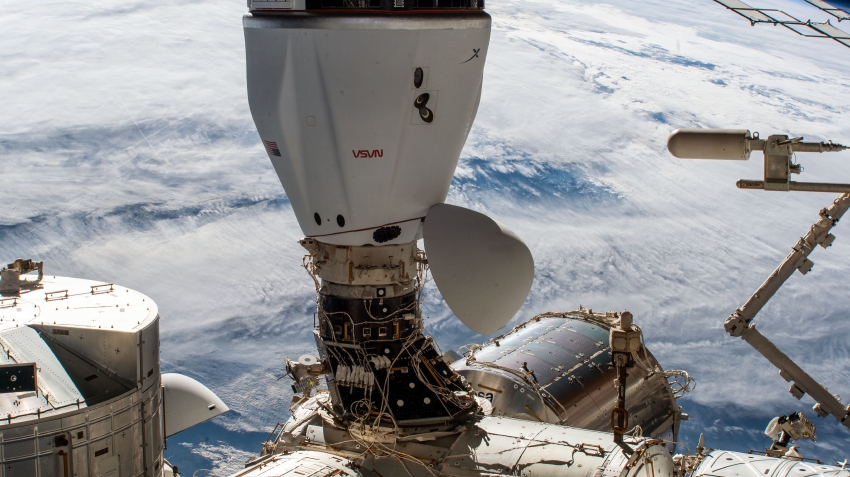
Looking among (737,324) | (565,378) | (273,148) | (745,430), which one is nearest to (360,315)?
(273,148)

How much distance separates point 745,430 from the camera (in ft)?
120

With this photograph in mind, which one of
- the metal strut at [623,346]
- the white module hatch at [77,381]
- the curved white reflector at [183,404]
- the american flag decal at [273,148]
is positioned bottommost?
the curved white reflector at [183,404]

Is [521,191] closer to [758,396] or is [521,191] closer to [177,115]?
[758,396]

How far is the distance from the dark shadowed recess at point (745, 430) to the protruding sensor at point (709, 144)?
89.0 feet

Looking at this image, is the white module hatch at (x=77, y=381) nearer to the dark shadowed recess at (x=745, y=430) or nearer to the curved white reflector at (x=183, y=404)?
the curved white reflector at (x=183, y=404)

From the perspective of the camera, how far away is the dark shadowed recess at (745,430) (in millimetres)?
35750

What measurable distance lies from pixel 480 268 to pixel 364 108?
11.2 ft

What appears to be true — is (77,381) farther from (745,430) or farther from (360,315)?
(745,430)

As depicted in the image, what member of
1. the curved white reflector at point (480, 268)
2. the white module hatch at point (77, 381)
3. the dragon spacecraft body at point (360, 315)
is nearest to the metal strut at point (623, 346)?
the dragon spacecraft body at point (360, 315)

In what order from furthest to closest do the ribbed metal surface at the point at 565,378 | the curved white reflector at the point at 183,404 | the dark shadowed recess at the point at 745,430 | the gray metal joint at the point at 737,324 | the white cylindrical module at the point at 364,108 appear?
the dark shadowed recess at the point at 745,430 → the gray metal joint at the point at 737,324 → the ribbed metal surface at the point at 565,378 → the curved white reflector at the point at 183,404 → the white cylindrical module at the point at 364,108

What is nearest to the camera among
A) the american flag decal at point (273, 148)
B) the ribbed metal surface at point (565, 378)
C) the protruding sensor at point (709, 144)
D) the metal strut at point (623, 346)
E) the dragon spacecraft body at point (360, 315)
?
the protruding sensor at point (709, 144)

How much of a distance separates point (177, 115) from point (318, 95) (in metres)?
32.0

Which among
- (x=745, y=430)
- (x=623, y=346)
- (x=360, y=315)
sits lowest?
(x=745, y=430)

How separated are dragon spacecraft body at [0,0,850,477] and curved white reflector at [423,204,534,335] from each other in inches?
Answer: 1.0
